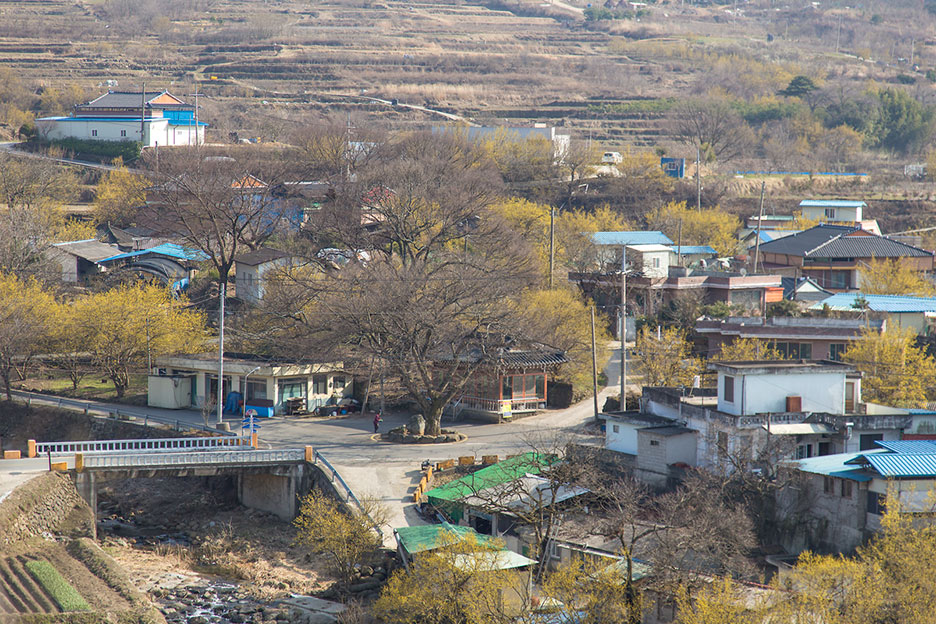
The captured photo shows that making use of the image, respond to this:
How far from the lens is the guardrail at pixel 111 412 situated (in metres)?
37.8

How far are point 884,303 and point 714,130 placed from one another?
53.0 m

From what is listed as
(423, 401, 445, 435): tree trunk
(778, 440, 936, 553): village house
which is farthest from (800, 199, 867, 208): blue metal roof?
(778, 440, 936, 553): village house

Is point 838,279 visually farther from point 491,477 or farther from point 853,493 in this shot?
point 491,477

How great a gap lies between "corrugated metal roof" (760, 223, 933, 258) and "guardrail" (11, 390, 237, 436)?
3582cm

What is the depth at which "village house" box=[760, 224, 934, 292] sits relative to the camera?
60250 mm

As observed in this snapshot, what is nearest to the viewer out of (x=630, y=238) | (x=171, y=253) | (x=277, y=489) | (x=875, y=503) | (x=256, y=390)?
(x=875, y=503)

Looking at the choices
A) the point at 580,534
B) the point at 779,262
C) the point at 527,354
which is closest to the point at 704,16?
the point at 779,262

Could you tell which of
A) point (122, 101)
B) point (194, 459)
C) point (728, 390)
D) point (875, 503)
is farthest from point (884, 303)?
point (122, 101)

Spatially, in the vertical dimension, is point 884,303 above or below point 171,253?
below

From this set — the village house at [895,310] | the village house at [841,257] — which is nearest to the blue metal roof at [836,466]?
the village house at [895,310]

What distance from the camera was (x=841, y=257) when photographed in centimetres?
6041

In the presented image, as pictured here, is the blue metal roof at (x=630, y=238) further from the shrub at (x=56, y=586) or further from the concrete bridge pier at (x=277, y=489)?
the shrub at (x=56, y=586)

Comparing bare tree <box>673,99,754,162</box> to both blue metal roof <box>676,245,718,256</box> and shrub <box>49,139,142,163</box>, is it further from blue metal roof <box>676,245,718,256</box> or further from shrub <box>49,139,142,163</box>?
shrub <box>49,139,142,163</box>

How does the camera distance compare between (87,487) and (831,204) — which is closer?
(87,487)
